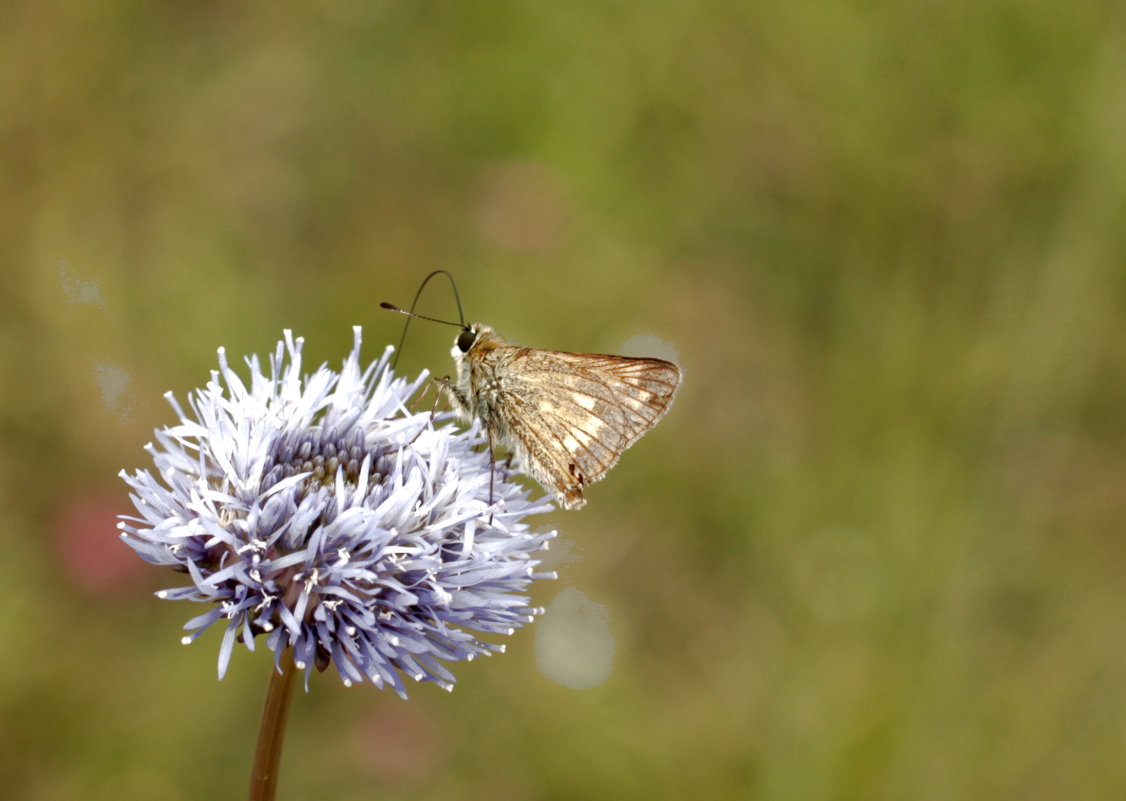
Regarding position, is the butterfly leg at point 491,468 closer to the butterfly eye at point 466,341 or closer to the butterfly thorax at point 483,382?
the butterfly thorax at point 483,382

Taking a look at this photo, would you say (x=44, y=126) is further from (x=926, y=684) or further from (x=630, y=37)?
(x=926, y=684)

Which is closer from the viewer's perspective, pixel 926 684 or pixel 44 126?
pixel 926 684

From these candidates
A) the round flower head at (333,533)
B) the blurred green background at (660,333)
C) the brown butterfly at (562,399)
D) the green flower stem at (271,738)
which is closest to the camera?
the green flower stem at (271,738)

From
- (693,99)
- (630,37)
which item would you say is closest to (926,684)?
(693,99)

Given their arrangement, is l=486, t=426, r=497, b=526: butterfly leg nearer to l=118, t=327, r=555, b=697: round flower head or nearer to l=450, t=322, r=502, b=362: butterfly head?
l=118, t=327, r=555, b=697: round flower head

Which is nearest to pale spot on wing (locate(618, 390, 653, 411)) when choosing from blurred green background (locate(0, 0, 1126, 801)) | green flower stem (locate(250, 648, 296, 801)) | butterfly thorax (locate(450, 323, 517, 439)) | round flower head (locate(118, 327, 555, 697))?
butterfly thorax (locate(450, 323, 517, 439))

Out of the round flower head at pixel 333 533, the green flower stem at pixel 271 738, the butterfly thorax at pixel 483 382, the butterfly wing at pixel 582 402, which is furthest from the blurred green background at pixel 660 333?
the green flower stem at pixel 271 738

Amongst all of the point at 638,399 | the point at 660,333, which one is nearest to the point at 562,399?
the point at 638,399

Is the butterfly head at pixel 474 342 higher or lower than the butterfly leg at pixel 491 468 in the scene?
higher
